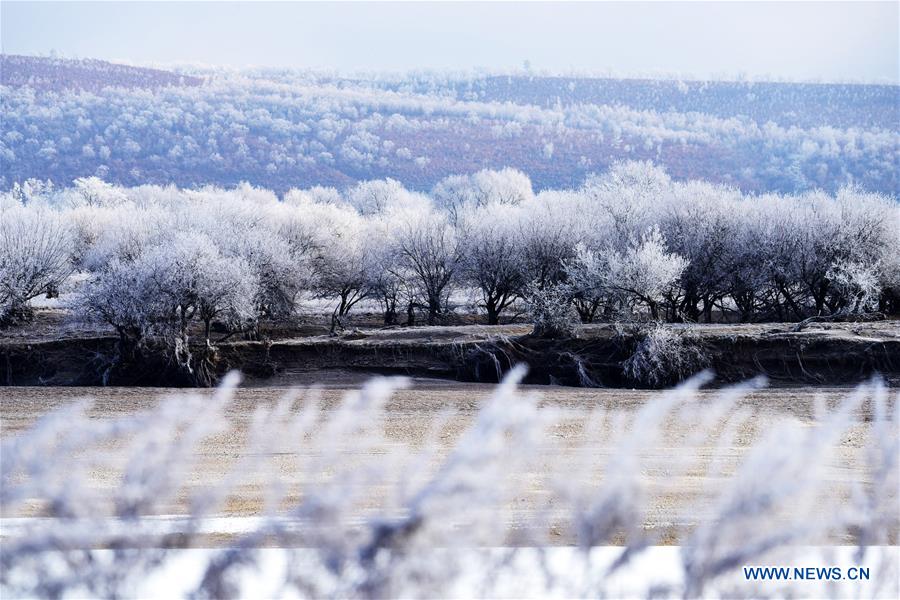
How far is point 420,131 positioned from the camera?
142750 millimetres

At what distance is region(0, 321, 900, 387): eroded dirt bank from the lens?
23000mm

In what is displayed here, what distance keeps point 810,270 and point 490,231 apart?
38.3ft

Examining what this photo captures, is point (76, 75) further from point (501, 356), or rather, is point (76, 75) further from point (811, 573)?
point (811, 573)

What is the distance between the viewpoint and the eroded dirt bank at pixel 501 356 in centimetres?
2300

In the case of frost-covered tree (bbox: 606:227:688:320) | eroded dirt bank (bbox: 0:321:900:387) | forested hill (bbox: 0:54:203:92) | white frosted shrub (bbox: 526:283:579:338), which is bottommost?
eroded dirt bank (bbox: 0:321:900:387)

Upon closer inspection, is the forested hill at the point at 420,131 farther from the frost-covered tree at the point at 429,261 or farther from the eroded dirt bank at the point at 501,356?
the eroded dirt bank at the point at 501,356

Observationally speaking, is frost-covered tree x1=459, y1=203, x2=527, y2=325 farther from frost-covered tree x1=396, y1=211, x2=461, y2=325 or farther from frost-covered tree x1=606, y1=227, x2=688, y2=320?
frost-covered tree x1=606, y1=227, x2=688, y2=320

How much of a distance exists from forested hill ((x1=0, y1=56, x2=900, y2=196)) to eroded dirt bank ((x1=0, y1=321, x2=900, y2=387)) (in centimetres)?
7463

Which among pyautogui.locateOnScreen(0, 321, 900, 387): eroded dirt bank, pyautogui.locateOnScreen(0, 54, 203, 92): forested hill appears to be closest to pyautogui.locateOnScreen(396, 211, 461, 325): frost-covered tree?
pyautogui.locateOnScreen(0, 321, 900, 387): eroded dirt bank

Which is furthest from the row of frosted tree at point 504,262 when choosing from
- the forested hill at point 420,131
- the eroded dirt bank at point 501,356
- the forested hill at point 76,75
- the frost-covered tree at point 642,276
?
the forested hill at point 76,75

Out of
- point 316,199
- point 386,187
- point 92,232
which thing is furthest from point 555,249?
point 316,199

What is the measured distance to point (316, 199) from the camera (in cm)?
8031

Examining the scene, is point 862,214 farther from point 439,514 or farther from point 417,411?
point 439,514

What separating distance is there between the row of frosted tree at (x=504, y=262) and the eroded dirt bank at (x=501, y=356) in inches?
48.8
